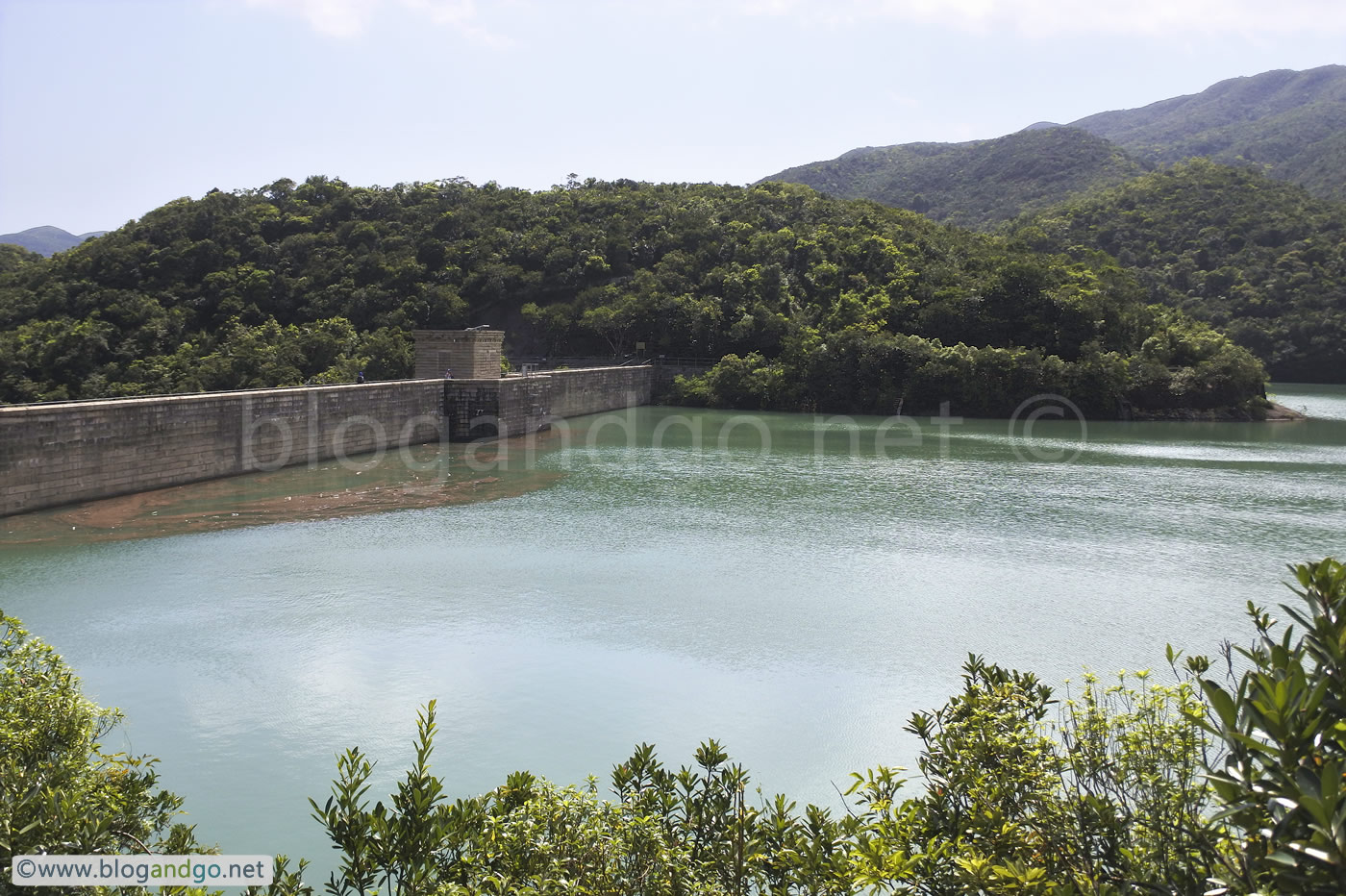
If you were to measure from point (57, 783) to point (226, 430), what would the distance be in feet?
54.2

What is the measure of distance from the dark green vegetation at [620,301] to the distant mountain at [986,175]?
47.8 meters

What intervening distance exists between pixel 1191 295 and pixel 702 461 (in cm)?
4457

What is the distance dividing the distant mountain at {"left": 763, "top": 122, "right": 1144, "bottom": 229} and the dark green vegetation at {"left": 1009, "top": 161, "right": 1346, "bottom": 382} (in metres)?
23.4

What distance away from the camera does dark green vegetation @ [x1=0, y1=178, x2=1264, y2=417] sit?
33.8 meters

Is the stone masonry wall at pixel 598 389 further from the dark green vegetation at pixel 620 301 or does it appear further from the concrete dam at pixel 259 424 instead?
the dark green vegetation at pixel 620 301

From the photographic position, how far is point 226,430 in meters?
18.1

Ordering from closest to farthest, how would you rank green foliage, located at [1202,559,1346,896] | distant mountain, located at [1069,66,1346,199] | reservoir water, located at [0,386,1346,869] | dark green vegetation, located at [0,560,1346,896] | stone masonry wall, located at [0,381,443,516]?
1. green foliage, located at [1202,559,1346,896]
2. dark green vegetation, located at [0,560,1346,896]
3. reservoir water, located at [0,386,1346,869]
4. stone masonry wall, located at [0,381,443,516]
5. distant mountain, located at [1069,66,1346,199]

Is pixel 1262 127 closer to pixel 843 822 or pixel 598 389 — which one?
pixel 598 389

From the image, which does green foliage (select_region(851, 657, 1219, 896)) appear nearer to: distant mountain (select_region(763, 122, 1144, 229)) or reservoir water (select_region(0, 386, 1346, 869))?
reservoir water (select_region(0, 386, 1346, 869))

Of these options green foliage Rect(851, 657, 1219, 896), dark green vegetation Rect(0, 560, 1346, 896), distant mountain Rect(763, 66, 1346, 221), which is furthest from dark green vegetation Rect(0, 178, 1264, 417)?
distant mountain Rect(763, 66, 1346, 221)

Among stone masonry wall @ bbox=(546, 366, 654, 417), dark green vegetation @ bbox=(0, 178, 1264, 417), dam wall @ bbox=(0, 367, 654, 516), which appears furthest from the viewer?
dark green vegetation @ bbox=(0, 178, 1264, 417)

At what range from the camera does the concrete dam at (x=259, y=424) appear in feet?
47.3

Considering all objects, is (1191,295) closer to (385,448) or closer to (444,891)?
(385,448)

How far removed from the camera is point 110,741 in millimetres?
7160
